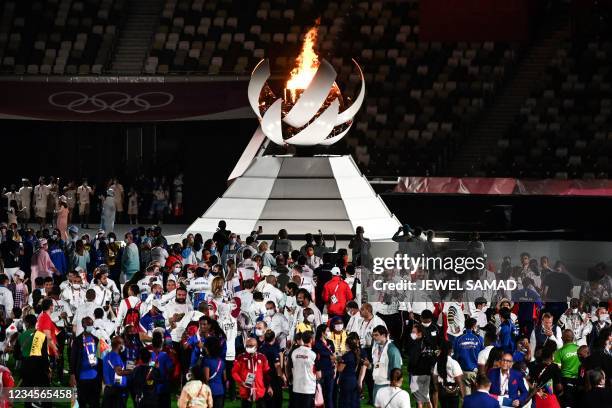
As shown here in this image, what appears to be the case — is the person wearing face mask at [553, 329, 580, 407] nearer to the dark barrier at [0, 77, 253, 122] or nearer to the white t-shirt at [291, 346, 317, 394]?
the white t-shirt at [291, 346, 317, 394]

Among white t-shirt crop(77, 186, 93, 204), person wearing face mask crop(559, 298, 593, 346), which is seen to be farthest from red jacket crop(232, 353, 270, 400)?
white t-shirt crop(77, 186, 93, 204)

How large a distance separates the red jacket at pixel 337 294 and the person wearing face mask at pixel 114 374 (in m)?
4.20

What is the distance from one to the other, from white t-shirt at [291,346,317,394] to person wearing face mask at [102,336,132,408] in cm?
189

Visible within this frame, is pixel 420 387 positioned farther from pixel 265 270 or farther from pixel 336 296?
pixel 265 270

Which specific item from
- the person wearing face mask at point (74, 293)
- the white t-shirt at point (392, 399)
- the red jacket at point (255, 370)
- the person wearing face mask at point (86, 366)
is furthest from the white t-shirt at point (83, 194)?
the white t-shirt at point (392, 399)

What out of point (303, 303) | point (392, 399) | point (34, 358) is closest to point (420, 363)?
point (303, 303)

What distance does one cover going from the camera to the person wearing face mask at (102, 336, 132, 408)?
49.7 feet

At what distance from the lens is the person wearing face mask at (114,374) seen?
1514cm

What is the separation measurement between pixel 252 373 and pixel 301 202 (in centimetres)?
1498

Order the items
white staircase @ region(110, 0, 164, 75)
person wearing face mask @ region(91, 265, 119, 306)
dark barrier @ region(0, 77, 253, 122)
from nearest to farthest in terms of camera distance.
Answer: person wearing face mask @ region(91, 265, 119, 306)
dark barrier @ region(0, 77, 253, 122)
white staircase @ region(110, 0, 164, 75)

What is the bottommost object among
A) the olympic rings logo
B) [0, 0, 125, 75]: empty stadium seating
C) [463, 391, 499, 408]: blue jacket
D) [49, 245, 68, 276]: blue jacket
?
[463, 391, 499, 408]: blue jacket

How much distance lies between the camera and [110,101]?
121 ft

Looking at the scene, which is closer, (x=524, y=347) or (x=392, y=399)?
(x=392, y=399)

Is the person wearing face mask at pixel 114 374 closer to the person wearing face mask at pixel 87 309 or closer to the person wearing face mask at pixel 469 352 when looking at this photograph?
the person wearing face mask at pixel 87 309
